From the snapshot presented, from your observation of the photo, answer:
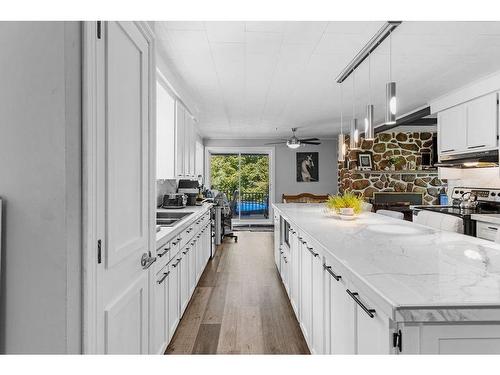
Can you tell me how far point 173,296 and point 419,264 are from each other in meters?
1.76

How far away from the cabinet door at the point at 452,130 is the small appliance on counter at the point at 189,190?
3.64m

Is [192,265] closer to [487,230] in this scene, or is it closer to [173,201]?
[173,201]

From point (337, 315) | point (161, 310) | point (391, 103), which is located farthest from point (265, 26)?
point (161, 310)

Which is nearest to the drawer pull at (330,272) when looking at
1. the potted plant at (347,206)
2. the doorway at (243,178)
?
the potted plant at (347,206)

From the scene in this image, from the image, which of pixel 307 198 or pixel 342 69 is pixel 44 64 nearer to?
pixel 342 69

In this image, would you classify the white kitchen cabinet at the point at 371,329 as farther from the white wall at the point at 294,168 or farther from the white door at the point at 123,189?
the white wall at the point at 294,168

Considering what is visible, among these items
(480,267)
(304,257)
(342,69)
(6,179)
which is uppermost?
(342,69)

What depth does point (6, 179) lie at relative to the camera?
3.37 ft

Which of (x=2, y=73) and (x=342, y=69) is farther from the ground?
(x=342, y=69)

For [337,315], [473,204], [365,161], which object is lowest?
[337,315]

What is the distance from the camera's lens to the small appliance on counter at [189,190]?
464 cm

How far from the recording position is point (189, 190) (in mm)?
4793

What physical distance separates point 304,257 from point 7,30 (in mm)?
2059
